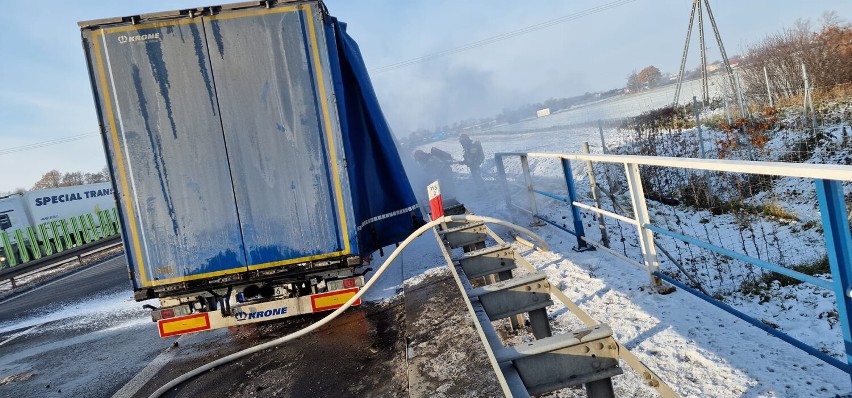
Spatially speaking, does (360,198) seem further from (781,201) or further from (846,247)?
(781,201)

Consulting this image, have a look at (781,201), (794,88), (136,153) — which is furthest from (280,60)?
(794,88)

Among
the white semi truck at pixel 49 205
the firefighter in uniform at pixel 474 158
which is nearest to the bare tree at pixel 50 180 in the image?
the white semi truck at pixel 49 205

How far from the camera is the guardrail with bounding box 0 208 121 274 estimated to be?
21281 millimetres

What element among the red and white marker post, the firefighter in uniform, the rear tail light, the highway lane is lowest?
the highway lane

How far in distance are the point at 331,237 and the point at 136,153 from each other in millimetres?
2135

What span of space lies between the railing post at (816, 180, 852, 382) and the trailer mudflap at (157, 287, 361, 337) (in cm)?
420

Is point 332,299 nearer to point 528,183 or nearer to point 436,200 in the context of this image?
point 436,200

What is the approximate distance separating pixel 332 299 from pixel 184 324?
163 centimetres

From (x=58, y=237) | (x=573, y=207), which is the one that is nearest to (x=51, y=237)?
(x=58, y=237)

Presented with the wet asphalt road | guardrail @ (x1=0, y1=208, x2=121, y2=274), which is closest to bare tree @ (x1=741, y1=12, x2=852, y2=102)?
the wet asphalt road

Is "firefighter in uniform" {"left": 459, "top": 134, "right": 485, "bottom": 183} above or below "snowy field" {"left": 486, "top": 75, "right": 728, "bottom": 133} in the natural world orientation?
below

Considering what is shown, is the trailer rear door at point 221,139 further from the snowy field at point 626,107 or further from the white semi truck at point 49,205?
the white semi truck at point 49,205

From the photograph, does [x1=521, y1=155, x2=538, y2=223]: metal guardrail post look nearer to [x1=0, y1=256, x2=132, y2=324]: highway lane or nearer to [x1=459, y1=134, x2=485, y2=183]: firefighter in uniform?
[x1=0, y1=256, x2=132, y2=324]: highway lane

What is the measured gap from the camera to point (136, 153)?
5184mm
